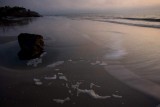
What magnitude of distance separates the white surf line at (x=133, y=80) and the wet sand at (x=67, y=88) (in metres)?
0.22

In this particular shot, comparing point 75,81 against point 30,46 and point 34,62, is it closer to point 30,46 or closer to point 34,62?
point 34,62

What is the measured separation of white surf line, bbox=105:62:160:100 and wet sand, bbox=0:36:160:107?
22 cm

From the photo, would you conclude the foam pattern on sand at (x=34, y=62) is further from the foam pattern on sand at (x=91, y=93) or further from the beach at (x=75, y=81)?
Answer: the foam pattern on sand at (x=91, y=93)

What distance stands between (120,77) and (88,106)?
2.23 meters

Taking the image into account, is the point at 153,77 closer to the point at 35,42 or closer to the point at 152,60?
the point at 152,60

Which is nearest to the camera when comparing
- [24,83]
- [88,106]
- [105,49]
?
[88,106]

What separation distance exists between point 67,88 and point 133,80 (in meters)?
2.13

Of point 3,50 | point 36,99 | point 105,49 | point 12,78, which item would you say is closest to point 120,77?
point 36,99

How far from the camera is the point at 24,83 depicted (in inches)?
249

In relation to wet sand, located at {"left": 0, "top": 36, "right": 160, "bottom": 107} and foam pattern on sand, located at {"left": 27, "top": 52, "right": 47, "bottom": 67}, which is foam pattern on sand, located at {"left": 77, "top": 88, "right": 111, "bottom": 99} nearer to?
wet sand, located at {"left": 0, "top": 36, "right": 160, "bottom": 107}

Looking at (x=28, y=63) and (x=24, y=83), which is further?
(x=28, y=63)

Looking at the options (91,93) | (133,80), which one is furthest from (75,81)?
(133,80)

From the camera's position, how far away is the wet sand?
505cm

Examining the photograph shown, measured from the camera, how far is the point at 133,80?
254 inches
